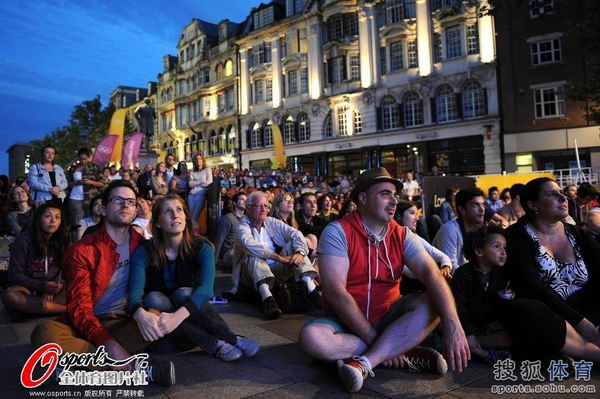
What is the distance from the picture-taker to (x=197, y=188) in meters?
10.2

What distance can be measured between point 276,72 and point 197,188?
97.2 ft

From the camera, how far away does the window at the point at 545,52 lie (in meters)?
24.9

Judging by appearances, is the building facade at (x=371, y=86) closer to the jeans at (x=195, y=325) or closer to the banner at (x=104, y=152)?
the banner at (x=104, y=152)

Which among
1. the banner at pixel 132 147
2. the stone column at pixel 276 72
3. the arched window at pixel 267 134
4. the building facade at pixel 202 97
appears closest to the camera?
the banner at pixel 132 147

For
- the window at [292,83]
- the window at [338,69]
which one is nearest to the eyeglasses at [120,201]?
the window at [338,69]

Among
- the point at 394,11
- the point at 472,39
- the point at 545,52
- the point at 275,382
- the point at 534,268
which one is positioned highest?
the point at 394,11

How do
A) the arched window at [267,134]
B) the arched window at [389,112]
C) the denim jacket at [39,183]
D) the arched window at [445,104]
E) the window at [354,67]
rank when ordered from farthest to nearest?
1. the arched window at [267,134]
2. the window at [354,67]
3. the arched window at [389,112]
4. the arched window at [445,104]
5. the denim jacket at [39,183]

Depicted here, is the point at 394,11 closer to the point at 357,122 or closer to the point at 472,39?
the point at 472,39

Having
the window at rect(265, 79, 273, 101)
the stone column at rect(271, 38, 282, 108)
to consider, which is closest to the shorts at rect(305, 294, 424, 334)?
the stone column at rect(271, 38, 282, 108)

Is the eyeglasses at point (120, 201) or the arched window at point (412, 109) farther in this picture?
the arched window at point (412, 109)

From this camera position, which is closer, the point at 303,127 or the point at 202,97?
the point at 303,127

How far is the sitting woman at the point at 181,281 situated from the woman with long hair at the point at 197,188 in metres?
6.54

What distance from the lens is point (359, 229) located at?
348 centimetres

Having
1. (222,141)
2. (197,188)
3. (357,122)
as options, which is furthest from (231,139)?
(197,188)
